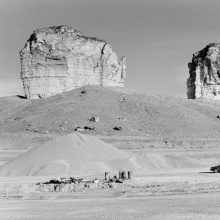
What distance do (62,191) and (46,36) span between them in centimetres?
5446

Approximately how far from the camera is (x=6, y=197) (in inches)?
763

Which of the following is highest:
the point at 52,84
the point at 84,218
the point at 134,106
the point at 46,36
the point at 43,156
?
the point at 46,36

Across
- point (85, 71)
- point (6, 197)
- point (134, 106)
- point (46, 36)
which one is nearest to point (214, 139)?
point (134, 106)

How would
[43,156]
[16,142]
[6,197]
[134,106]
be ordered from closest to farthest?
[6,197], [43,156], [16,142], [134,106]

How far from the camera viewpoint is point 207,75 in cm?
8481

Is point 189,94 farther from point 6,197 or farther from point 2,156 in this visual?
point 6,197

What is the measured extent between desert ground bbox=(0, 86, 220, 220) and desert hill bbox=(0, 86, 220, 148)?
0.12 metres

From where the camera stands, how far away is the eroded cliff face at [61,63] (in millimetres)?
70750

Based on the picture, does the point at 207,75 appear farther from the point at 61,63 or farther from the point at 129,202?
the point at 129,202

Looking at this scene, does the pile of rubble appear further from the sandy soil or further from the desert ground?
the sandy soil

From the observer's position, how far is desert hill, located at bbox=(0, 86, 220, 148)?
51312 millimetres

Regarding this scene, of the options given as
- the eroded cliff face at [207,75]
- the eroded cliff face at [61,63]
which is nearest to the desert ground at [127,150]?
the eroded cliff face at [61,63]

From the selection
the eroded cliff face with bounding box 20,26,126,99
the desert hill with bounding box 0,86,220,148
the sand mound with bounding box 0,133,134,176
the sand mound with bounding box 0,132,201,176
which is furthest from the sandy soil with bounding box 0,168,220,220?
the eroded cliff face with bounding box 20,26,126,99

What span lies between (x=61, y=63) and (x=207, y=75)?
29.0 meters
